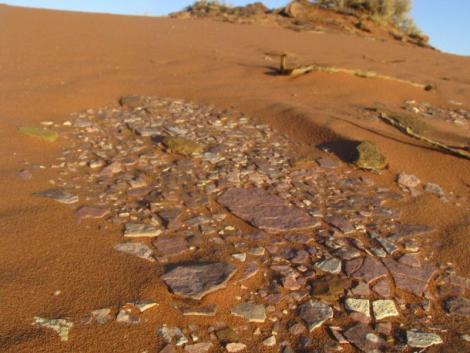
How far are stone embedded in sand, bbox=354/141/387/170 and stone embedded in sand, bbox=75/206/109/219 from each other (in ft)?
5.19

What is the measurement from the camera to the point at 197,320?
1797 millimetres

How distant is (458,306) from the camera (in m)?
1.99

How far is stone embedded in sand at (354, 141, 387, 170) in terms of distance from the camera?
311 cm

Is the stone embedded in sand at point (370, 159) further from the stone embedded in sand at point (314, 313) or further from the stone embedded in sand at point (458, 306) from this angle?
the stone embedded in sand at point (314, 313)

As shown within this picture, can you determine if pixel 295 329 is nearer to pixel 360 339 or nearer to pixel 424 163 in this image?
pixel 360 339

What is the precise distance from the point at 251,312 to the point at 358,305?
0.43 m

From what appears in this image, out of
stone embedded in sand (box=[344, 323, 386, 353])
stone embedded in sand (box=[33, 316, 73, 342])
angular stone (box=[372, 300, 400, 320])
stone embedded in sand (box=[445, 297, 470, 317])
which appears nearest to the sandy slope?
stone embedded in sand (box=[33, 316, 73, 342])

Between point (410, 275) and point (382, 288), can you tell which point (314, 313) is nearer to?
point (382, 288)

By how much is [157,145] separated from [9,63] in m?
2.99

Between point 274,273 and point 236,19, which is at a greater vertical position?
point 236,19

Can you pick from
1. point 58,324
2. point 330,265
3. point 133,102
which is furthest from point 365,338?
Answer: point 133,102

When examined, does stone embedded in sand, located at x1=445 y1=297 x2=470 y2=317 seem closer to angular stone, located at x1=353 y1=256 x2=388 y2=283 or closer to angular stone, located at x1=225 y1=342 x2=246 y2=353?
angular stone, located at x1=353 y1=256 x2=388 y2=283

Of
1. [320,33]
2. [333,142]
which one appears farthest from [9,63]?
[320,33]

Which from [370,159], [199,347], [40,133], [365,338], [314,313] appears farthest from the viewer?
[40,133]
